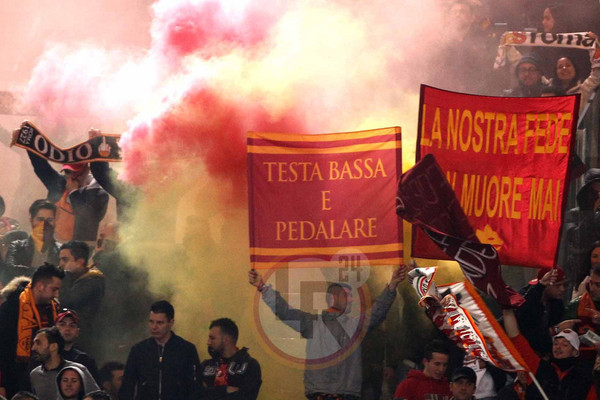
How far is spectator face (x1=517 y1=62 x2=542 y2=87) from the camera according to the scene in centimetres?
1140

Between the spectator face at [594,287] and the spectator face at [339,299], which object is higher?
the spectator face at [594,287]

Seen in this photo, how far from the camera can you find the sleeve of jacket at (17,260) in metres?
10.7

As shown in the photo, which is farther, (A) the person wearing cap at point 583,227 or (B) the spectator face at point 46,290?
(A) the person wearing cap at point 583,227

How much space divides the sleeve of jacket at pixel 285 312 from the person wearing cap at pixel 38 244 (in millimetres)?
2783

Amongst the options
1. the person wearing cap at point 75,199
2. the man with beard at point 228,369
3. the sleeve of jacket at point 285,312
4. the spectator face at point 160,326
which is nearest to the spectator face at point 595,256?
the sleeve of jacket at point 285,312

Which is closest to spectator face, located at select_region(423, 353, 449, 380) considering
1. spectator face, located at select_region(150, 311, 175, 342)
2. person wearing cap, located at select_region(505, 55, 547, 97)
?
spectator face, located at select_region(150, 311, 175, 342)

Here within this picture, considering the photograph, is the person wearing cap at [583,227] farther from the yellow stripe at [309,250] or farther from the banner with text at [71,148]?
the banner with text at [71,148]

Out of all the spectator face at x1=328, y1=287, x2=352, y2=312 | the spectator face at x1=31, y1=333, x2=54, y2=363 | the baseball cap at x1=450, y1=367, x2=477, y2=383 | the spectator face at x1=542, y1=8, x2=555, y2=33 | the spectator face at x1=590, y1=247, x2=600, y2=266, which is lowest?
the baseball cap at x1=450, y1=367, x2=477, y2=383

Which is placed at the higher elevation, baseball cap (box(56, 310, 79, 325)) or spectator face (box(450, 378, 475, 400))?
baseball cap (box(56, 310, 79, 325))

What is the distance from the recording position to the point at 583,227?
9945 millimetres

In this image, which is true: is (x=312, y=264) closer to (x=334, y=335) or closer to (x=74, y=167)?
(x=334, y=335)

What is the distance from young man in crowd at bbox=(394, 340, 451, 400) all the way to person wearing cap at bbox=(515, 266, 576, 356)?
24.2 inches

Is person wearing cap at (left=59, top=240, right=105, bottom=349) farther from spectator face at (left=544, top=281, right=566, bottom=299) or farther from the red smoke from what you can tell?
spectator face at (left=544, top=281, right=566, bottom=299)

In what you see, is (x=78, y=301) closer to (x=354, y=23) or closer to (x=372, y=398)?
(x=372, y=398)
